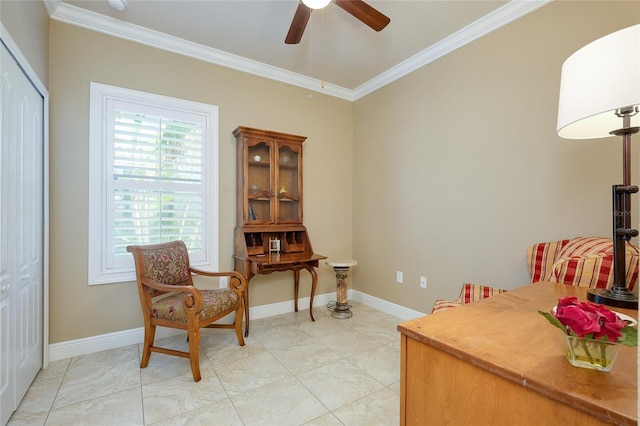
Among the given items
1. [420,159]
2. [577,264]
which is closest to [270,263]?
[420,159]

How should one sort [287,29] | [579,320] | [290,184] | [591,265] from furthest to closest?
[290,184] < [287,29] < [591,265] < [579,320]

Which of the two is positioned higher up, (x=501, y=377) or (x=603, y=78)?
(x=603, y=78)

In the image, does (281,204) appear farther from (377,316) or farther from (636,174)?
(636,174)

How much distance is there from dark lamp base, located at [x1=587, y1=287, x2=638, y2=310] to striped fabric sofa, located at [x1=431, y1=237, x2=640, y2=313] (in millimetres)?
214

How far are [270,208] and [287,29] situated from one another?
1653 mm

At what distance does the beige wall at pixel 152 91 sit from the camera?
2.29 metres

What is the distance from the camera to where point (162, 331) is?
2.66 meters

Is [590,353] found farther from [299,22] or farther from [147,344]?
[147,344]

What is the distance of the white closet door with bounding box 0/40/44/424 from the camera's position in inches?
60.2

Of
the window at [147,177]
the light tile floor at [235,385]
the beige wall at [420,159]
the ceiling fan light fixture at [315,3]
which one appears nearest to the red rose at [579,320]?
the light tile floor at [235,385]

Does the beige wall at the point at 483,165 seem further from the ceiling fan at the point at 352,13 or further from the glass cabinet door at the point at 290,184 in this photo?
the ceiling fan at the point at 352,13

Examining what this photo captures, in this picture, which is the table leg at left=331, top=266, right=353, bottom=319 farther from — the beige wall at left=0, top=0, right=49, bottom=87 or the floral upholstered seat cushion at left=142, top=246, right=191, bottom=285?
the beige wall at left=0, top=0, right=49, bottom=87

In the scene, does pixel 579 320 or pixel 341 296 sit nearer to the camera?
pixel 579 320

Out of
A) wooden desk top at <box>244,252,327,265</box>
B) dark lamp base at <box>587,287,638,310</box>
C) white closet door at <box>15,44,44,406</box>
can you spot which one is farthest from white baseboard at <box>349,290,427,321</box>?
white closet door at <box>15,44,44,406</box>
